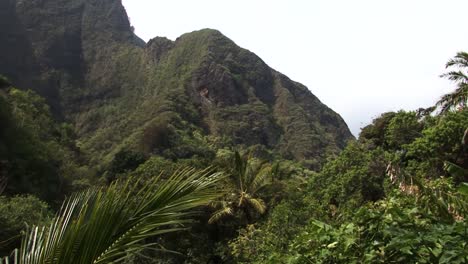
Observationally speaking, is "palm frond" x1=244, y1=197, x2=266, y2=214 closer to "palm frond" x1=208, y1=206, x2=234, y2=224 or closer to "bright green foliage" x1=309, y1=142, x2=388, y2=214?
"palm frond" x1=208, y1=206, x2=234, y2=224

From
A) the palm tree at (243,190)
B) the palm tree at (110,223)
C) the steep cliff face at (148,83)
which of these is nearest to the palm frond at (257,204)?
the palm tree at (243,190)

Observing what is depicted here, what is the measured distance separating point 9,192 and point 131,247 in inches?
1189

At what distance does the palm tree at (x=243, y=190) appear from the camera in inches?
744

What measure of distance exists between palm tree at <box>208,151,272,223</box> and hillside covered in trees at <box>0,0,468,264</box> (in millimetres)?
62

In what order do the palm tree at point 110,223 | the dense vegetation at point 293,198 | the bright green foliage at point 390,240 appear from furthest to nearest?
the bright green foliage at point 390,240
the dense vegetation at point 293,198
the palm tree at point 110,223

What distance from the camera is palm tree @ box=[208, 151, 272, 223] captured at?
18.9m

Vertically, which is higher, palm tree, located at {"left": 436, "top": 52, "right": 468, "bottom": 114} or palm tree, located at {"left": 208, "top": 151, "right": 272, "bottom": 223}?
palm tree, located at {"left": 436, "top": 52, "right": 468, "bottom": 114}

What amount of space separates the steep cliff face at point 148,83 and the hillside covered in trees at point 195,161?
0.37 metres

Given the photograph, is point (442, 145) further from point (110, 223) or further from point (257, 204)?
point (110, 223)

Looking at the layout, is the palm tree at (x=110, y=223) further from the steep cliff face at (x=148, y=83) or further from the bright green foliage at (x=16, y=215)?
the steep cliff face at (x=148, y=83)

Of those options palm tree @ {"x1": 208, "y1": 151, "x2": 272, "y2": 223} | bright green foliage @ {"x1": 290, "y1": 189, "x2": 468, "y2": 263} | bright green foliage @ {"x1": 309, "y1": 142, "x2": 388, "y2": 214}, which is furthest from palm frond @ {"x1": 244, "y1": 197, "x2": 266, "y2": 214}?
bright green foliage @ {"x1": 290, "y1": 189, "x2": 468, "y2": 263}

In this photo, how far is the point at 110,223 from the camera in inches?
70.0

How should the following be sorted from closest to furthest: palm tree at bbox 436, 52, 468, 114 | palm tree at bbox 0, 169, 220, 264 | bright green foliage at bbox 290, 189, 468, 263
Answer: palm tree at bbox 0, 169, 220, 264, bright green foliage at bbox 290, 189, 468, 263, palm tree at bbox 436, 52, 468, 114

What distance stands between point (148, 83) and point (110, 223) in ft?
308
